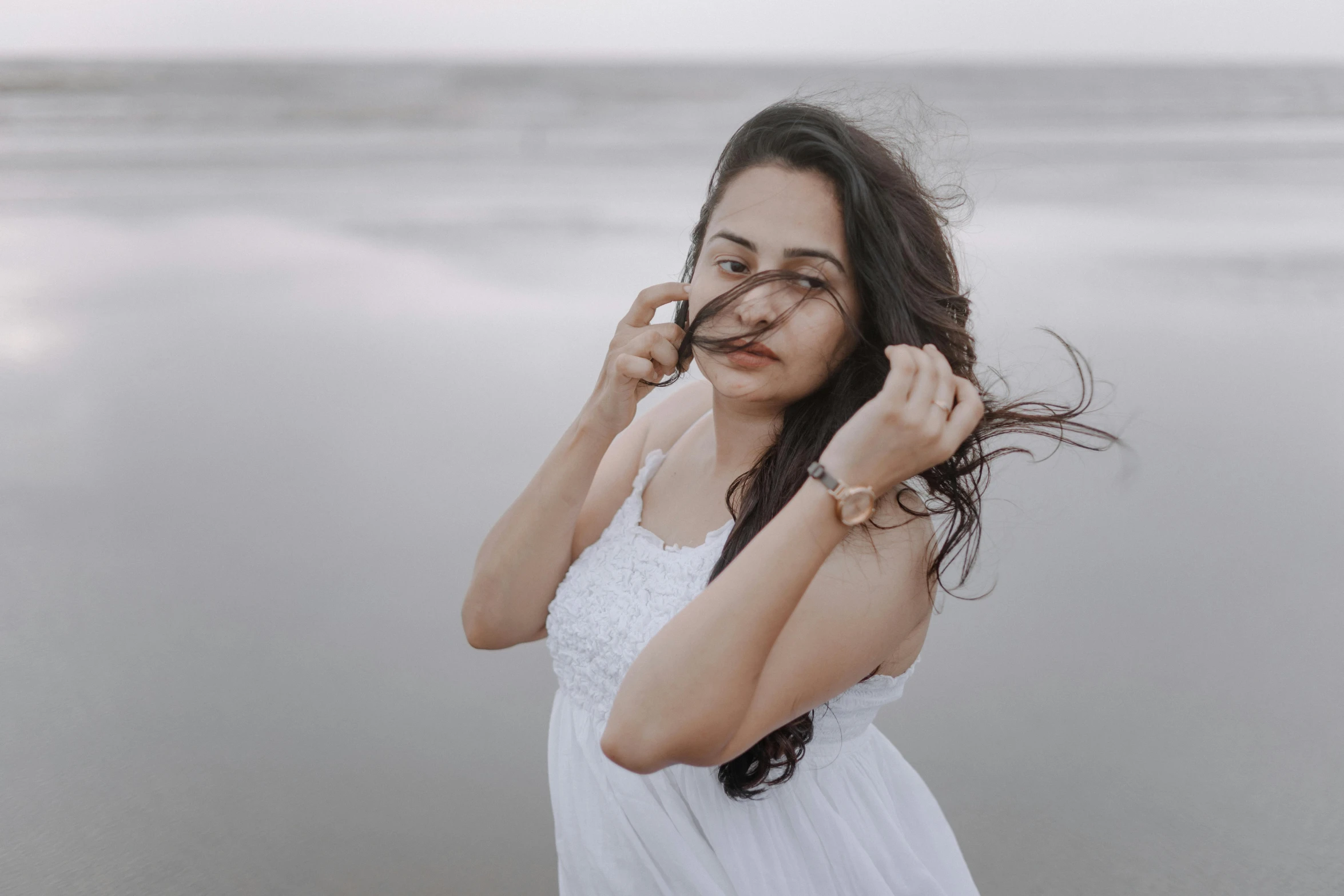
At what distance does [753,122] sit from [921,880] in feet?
4.00

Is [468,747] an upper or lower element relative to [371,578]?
lower

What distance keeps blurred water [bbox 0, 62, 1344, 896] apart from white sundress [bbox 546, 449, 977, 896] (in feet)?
2.72

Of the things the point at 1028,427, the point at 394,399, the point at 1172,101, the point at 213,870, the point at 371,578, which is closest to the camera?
the point at 1028,427

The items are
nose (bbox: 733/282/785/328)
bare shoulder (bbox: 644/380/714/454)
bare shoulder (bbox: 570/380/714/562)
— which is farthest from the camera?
bare shoulder (bbox: 644/380/714/454)

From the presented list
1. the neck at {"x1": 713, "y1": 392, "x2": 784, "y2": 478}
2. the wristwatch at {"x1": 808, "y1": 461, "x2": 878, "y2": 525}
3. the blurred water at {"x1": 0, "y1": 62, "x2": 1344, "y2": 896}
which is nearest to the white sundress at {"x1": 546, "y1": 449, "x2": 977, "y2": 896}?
the neck at {"x1": 713, "y1": 392, "x2": 784, "y2": 478}

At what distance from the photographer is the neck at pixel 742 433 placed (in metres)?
1.70

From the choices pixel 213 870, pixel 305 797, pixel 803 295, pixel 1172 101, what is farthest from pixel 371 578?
pixel 1172 101

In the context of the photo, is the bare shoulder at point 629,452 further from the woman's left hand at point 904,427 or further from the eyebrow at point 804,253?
the woman's left hand at point 904,427

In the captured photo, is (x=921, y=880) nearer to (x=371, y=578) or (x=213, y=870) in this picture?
(x=213, y=870)

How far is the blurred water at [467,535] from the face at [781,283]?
0.35m

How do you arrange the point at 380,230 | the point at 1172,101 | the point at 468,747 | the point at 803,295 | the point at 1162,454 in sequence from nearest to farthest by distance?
the point at 803,295 < the point at 468,747 < the point at 1162,454 < the point at 380,230 < the point at 1172,101

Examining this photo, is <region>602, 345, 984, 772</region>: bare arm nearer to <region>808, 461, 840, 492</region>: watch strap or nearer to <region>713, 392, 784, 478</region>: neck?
<region>808, 461, 840, 492</region>: watch strap

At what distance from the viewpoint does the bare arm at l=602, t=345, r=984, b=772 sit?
4.13 ft

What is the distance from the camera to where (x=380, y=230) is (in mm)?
6340
